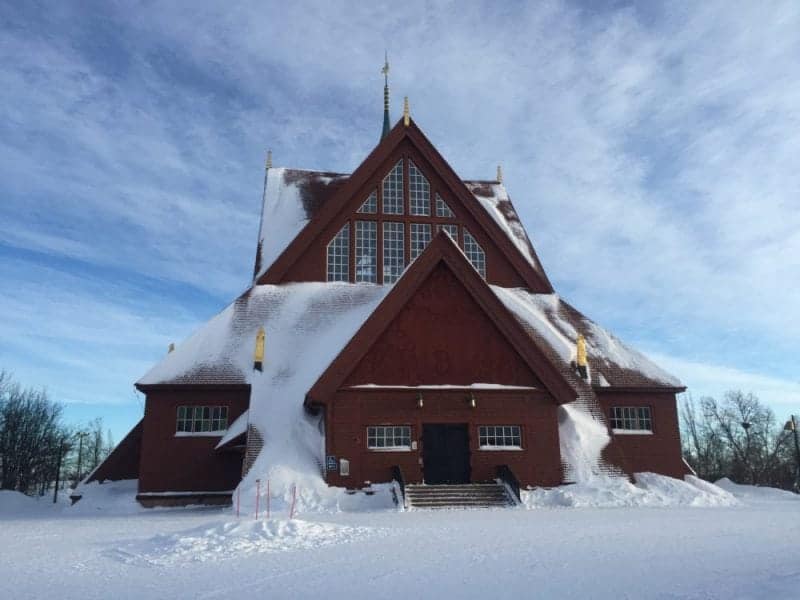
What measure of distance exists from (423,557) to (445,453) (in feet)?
34.9

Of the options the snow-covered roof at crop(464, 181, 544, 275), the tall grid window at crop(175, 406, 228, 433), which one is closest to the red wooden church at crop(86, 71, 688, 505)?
the tall grid window at crop(175, 406, 228, 433)

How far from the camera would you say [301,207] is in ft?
97.8

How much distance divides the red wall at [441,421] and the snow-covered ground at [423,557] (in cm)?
412

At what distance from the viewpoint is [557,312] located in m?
26.4

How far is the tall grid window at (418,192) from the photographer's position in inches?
1081

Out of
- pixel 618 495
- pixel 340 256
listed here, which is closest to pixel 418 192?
pixel 340 256

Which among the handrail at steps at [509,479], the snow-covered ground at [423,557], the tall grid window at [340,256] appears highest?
the tall grid window at [340,256]

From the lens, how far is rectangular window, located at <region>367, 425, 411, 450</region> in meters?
20.0

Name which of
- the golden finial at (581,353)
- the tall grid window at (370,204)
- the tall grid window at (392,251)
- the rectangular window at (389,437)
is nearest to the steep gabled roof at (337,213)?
the tall grid window at (370,204)

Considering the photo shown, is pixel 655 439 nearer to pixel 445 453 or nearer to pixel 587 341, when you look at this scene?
pixel 587 341

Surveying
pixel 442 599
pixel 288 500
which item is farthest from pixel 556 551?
pixel 288 500

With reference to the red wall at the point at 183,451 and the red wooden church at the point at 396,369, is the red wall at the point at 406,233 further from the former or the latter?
the red wall at the point at 183,451

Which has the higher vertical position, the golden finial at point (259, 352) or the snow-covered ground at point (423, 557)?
the golden finial at point (259, 352)

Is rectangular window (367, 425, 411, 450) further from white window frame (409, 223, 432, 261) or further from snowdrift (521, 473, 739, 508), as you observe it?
white window frame (409, 223, 432, 261)
